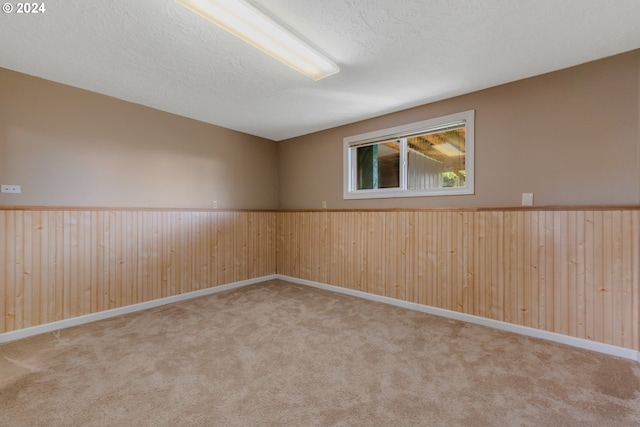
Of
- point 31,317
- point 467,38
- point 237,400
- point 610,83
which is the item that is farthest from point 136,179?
point 610,83

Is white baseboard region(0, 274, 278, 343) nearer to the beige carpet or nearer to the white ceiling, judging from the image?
the beige carpet

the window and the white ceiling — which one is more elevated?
the white ceiling

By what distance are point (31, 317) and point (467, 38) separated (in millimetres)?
4456

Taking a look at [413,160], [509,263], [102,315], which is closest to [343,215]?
[413,160]

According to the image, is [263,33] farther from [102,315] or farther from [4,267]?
[102,315]

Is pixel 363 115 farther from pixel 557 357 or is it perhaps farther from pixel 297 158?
pixel 557 357

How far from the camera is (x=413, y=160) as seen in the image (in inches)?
136

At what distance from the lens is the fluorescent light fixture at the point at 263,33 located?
5.30ft

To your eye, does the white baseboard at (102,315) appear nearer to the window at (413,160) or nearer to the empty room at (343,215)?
the empty room at (343,215)

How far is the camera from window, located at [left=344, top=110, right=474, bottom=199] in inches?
119

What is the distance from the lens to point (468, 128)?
293 cm

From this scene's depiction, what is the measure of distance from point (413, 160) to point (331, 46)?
1856 mm

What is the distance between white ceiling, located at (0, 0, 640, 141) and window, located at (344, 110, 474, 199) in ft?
1.21

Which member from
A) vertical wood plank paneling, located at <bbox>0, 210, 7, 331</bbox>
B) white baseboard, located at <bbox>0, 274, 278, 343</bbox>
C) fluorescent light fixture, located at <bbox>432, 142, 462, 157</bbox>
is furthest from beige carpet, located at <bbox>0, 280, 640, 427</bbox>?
fluorescent light fixture, located at <bbox>432, 142, 462, 157</bbox>
